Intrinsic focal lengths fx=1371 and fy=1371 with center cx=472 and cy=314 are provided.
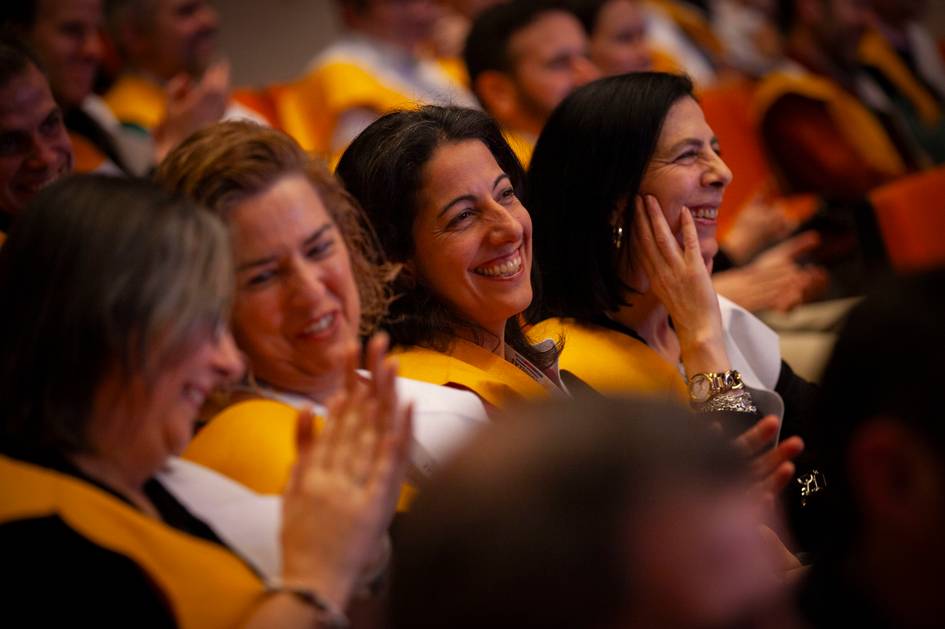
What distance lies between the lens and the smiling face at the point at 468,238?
209cm

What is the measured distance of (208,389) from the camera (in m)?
1.46

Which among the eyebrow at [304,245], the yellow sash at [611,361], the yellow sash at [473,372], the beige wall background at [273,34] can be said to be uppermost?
the eyebrow at [304,245]

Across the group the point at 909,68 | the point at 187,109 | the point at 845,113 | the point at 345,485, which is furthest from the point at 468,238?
the point at 909,68

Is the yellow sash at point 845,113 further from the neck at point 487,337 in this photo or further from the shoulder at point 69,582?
the shoulder at point 69,582

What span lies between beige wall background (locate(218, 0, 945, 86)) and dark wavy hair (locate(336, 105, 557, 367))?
3.51 meters

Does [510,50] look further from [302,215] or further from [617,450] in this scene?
[617,450]

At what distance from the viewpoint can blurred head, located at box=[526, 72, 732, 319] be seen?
238 centimetres

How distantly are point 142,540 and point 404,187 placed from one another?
2.84 feet

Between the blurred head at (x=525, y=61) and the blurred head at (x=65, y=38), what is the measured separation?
1.10m

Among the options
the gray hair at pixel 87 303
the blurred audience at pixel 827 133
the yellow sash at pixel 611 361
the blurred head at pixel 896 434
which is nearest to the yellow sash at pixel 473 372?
the yellow sash at pixel 611 361

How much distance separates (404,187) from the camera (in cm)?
209

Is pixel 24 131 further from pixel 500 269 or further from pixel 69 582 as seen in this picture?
pixel 69 582

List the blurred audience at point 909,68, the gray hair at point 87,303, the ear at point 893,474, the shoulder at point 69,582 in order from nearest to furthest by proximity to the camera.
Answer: the ear at point 893,474
the shoulder at point 69,582
the gray hair at point 87,303
the blurred audience at point 909,68

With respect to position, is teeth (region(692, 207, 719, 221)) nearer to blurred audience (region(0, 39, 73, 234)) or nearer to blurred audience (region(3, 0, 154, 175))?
blurred audience (region(0, 39, 73, 234))
